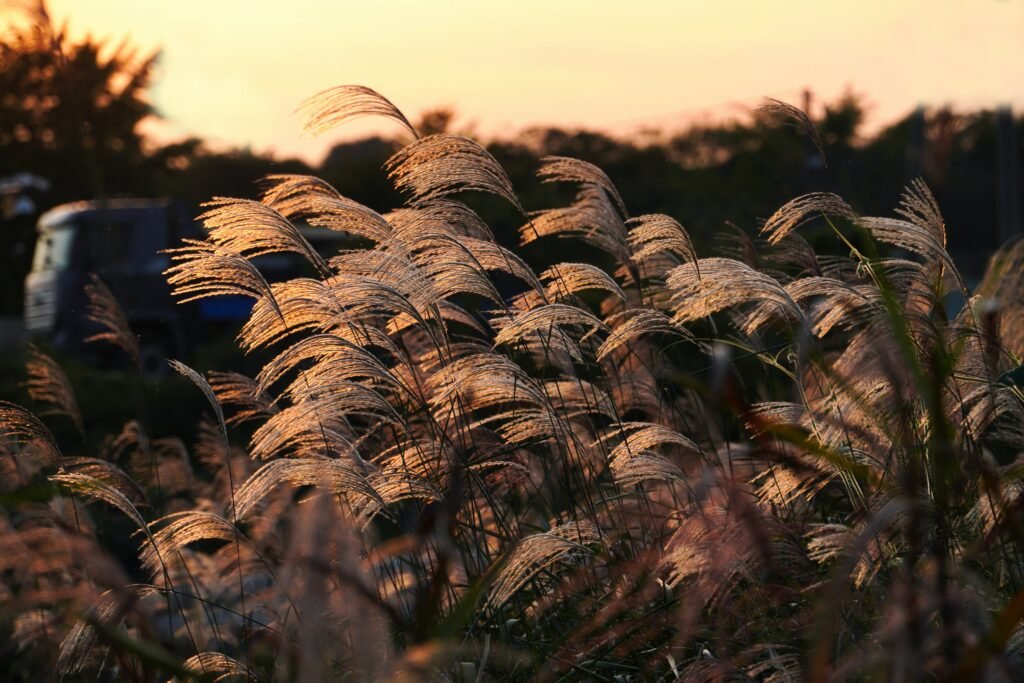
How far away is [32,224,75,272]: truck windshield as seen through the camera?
19188mm

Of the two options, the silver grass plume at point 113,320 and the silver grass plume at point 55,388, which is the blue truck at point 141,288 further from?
the silver grass plume at point 55,388

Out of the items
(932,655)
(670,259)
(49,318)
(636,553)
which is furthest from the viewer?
(49,318)

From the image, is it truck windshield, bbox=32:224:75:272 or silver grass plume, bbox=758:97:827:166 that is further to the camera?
truck windshield, bbox=32:224:75:272

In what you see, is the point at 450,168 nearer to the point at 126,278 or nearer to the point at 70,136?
the point at 126,278

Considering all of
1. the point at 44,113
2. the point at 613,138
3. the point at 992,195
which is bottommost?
the point at 992,195

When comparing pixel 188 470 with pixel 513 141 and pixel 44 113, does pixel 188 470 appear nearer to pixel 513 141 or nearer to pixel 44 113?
pixel 513 141

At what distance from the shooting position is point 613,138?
33.5 m

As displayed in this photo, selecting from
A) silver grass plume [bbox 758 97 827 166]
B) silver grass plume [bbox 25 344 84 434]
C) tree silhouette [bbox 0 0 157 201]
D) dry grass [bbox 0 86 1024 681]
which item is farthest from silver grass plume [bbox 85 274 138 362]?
tree silhouette [bbox 0 0 157 201]

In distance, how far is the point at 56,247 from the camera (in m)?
19.5

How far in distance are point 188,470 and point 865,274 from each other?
3.14 metres

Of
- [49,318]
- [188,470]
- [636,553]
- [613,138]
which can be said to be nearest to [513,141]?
[613,138]

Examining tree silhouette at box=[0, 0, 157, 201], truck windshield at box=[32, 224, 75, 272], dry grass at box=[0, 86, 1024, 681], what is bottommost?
dry grass at box=[0, 86, 1024, 681]

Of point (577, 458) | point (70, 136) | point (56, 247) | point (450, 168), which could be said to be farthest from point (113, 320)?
point (70, 136)

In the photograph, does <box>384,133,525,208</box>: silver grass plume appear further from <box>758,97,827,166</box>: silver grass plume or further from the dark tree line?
the dark tree line
